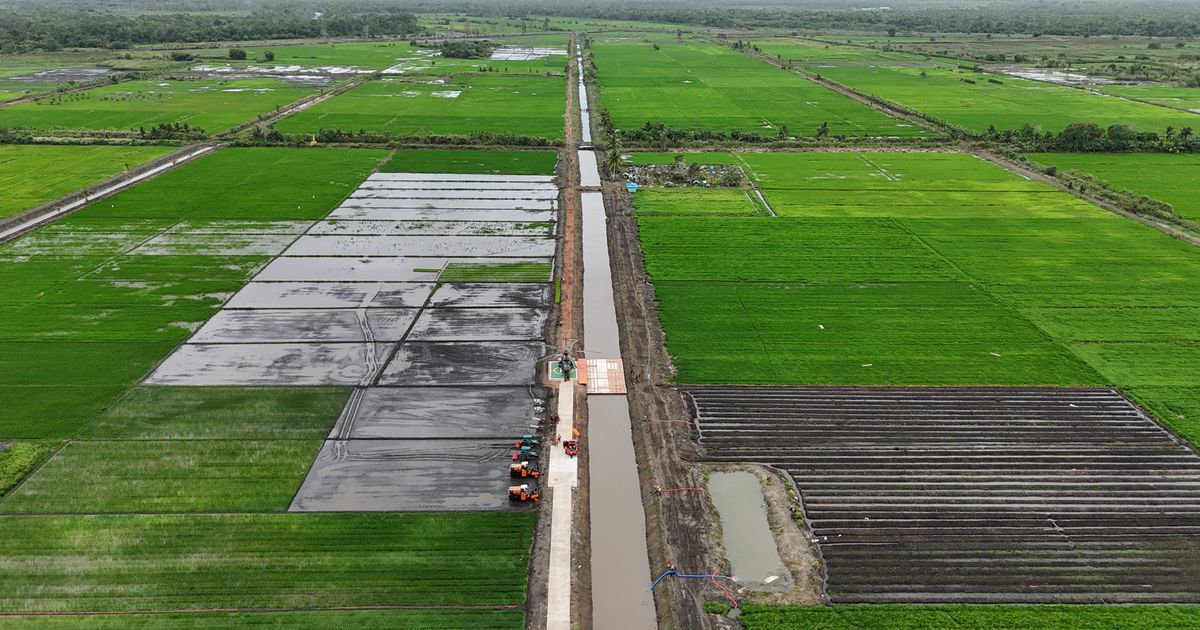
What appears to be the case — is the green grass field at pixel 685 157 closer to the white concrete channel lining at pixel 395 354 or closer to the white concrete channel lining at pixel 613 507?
the white concrete channel lining at pixel 395 354

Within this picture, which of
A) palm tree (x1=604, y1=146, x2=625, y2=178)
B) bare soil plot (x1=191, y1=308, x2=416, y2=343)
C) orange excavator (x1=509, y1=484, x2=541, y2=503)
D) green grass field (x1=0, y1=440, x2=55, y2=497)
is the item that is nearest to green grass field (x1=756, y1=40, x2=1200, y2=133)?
palm tree (x1=604, y1=146, x2=625, y2=178)

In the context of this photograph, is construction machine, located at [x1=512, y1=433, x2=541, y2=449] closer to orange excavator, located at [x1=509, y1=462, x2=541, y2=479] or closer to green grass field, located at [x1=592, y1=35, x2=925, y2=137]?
orange excavator, located at [x1=509, y1=462, x2=541, y2=479]

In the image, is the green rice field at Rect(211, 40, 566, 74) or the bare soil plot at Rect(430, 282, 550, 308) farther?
the green rice field at Rect(211, 40, 566, 74)

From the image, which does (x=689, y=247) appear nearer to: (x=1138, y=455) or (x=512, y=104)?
(x=1138, y=455)

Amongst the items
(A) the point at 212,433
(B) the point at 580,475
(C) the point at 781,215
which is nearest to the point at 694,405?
(B) the point at 580,475

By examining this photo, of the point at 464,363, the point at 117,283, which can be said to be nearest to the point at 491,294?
the point at 464,363

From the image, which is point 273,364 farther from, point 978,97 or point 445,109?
point 978,97

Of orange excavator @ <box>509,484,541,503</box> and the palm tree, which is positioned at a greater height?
the palm tree
